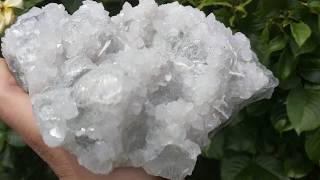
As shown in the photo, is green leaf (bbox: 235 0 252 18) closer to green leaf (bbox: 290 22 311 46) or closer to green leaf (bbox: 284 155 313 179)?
green leaf (bbox: 290 22 311 46)

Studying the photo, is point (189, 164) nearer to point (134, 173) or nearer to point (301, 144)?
point (134, 173)

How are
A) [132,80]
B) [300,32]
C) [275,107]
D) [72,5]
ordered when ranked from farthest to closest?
[72,5]
[275,107]
[300,32]
[132,80]

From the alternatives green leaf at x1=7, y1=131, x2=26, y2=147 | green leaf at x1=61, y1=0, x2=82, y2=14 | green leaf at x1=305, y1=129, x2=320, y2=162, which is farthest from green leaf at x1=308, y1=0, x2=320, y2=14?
green leaf at x1=7, y1=131, x2=26, y2=147

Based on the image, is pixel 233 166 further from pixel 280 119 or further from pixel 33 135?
pixel 33 135

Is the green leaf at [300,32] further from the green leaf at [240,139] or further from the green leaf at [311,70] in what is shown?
the green leaf at [240,139]

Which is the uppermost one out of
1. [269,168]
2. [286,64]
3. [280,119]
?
[286,64]

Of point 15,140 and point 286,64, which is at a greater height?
point 286,64

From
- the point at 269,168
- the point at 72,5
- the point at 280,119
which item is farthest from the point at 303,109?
the point at 72,5

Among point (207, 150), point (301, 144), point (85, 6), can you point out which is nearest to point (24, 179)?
point (207, 150)
